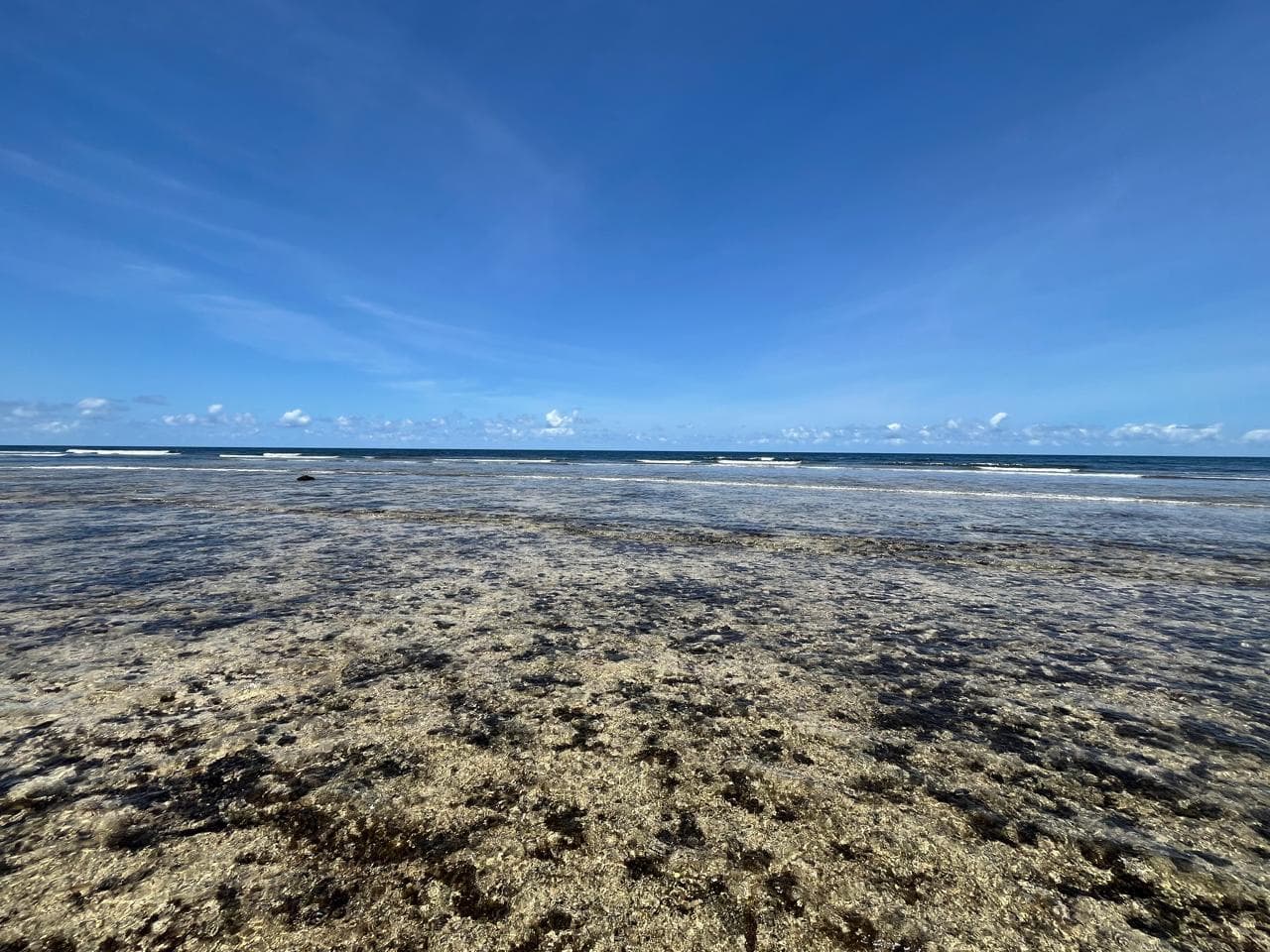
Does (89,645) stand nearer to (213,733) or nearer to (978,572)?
(213,733)

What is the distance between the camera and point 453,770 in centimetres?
208

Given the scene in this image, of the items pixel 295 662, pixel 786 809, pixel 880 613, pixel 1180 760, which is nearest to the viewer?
pixel 786 809

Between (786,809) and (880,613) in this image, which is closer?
(786,809)

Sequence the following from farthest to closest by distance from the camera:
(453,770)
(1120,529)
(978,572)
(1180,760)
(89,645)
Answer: (1120,529) < (978,572) < (89,645) < (1180,760) < (453,770)

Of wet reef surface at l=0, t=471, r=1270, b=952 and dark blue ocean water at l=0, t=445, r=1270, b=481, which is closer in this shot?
wet reef surface at l=0, t=471, r=1270, b=952

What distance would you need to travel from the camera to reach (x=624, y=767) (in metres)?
2.13

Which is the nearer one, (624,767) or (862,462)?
(624,767)

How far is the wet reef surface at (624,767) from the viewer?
1.45 metres

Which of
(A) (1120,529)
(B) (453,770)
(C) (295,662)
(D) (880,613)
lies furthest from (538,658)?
(A) (1120,529)

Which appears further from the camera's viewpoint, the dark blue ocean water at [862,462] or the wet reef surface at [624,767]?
the dark blue ocean water at [862,462]

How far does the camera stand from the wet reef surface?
4.76 ft

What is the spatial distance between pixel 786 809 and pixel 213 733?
2.43 meters

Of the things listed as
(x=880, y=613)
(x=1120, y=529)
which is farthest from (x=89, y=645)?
(x=1120, y=529)

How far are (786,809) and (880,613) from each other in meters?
2.84
